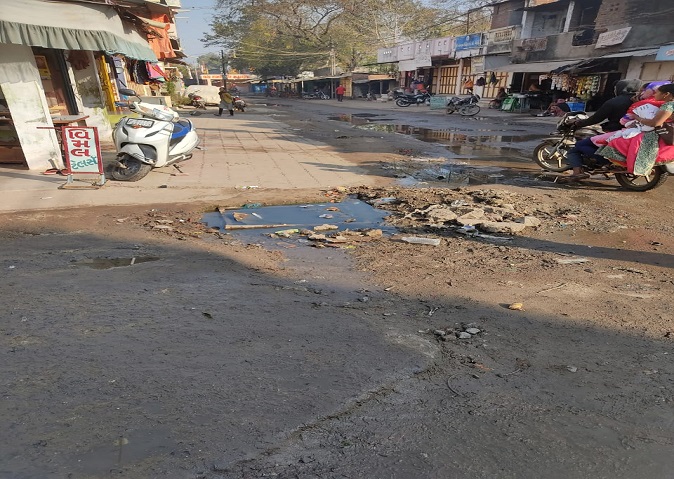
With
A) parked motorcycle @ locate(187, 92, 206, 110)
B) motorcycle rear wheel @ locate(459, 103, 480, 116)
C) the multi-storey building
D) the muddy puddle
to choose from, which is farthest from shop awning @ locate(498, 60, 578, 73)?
the muddy puddle

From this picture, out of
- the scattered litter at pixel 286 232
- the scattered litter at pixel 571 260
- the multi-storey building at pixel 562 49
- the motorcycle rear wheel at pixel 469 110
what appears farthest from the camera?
the motorcycle rear wheel at pixel 469 110

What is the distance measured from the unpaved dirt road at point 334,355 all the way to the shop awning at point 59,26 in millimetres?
3037

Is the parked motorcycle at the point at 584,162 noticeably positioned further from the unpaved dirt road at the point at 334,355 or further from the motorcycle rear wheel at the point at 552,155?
the unpaved dirt road at the point at 334,355

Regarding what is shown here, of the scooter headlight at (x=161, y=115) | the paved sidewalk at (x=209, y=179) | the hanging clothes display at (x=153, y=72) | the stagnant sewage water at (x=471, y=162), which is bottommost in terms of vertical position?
the stagnant sewage water at (x=471, y=162)

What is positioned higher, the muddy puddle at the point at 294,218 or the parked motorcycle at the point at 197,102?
the muddy puddle at the point at 294,218

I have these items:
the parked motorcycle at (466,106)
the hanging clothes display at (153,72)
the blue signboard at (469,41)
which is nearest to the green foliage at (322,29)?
the blue signboard at (469,41)

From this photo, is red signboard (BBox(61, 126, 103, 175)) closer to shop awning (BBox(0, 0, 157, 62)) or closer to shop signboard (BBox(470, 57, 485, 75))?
shop awning (BBox(0, 0, 157, 62))

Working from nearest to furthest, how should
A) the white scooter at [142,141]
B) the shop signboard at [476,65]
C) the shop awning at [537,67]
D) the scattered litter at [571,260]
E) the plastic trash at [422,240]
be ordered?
the scattered litter at [571,260] → the plastic trash at [422,240] → the white scooter at [142,141] → the shop awning at [537,67] → the shop signboard at [476,65]

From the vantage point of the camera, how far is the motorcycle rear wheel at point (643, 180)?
265 inches

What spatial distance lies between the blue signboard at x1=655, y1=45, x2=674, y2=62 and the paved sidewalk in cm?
1514

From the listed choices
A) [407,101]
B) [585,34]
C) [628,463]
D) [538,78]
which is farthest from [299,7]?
[628,463]

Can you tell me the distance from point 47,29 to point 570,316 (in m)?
7.68

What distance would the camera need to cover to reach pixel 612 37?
68.4 ft

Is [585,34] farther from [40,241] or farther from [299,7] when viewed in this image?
[299,7]
